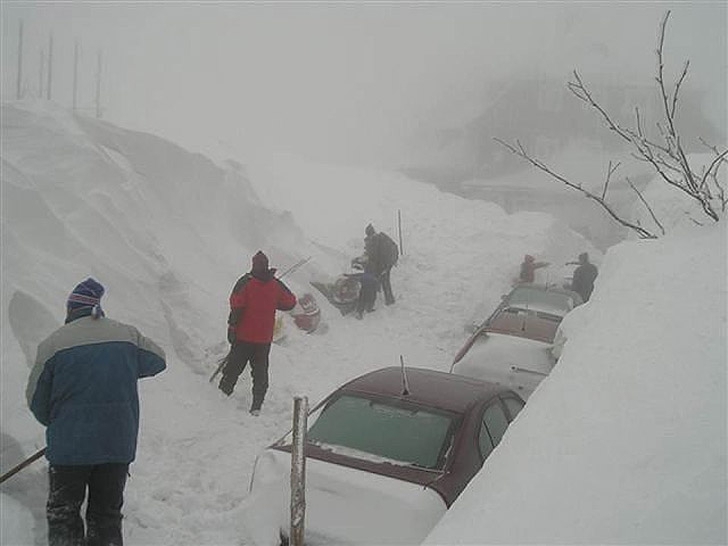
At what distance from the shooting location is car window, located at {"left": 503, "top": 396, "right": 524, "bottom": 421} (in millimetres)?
5858

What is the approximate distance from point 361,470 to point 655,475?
7.38 feet

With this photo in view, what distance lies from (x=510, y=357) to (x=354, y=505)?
4182mm

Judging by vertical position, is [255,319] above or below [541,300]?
above

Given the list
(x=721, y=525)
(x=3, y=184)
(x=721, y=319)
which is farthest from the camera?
(x=3, y=184)

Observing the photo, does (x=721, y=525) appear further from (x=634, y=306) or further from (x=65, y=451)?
(x=65, y=451)

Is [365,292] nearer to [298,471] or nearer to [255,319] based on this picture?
[255,319]

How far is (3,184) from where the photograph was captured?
315 inches

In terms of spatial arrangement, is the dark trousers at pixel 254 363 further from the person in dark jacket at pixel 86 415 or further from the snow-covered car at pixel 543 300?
the snow-covered car at pixel 543 300

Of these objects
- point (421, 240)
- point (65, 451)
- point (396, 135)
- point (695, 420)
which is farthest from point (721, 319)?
point (396, 135)

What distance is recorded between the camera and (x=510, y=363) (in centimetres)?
787

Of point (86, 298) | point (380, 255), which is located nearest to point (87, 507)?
point (86, 298)

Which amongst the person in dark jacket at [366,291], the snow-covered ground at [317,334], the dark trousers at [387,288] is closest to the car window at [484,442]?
the snow-covered ground at [317,334]

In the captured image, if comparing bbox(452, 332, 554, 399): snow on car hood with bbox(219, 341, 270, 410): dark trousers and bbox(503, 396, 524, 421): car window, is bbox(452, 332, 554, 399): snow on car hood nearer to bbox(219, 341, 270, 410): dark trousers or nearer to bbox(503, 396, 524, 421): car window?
bbox(503, 396, 524, 421): car window

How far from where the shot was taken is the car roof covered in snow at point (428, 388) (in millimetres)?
5344
